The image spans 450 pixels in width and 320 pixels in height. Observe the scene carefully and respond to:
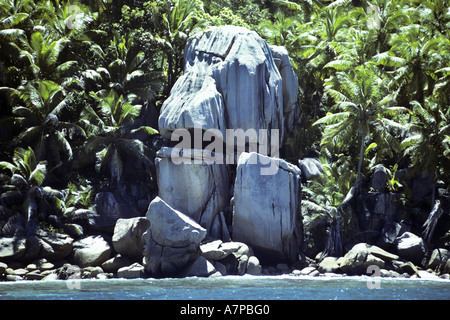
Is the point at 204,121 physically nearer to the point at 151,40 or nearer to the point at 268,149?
the point at 268,149

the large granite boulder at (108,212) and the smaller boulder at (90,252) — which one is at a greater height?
the large granite boulder at (108,212)

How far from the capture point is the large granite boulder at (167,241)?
24203 millimetres

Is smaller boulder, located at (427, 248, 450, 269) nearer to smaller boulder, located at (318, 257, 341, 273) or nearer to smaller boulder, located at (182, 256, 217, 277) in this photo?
smaller boulder, located at (318, 257, 341, 273)

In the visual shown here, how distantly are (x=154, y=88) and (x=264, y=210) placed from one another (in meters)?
9.32

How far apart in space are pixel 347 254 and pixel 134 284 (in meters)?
9.04

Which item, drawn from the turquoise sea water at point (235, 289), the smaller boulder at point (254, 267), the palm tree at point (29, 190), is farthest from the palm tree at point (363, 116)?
the palm tree at point (29, 190)

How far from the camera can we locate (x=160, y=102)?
3341cm

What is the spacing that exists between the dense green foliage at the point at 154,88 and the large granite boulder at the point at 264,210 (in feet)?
6.81

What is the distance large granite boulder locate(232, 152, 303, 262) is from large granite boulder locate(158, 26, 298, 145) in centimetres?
238

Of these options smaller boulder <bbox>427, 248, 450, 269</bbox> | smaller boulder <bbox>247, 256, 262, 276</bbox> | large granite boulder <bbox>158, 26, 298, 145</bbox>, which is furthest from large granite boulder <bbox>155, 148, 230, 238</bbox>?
smaller boulder <bbox>427, 248, 450, 269</bbox>

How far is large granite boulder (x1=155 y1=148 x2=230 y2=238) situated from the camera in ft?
91.0

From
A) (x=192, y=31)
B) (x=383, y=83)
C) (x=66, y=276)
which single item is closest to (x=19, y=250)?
(x=66, y=276)

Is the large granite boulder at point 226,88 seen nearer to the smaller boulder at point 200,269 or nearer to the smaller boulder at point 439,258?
the smaller boulder at point 200,269

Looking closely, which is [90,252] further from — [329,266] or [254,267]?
[329,266]
